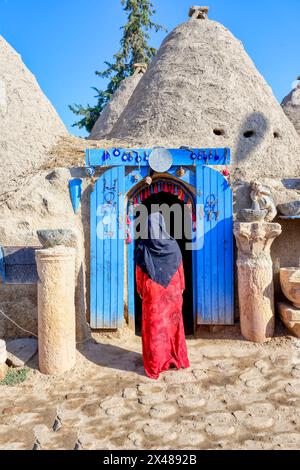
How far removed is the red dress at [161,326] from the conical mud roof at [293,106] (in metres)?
8.69

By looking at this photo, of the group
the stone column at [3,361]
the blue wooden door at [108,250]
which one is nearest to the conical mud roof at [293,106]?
the blue wooden door at [108,250]

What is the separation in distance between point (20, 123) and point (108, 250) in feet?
9.90

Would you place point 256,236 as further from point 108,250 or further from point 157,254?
point 108,250

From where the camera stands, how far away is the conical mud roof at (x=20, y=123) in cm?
561

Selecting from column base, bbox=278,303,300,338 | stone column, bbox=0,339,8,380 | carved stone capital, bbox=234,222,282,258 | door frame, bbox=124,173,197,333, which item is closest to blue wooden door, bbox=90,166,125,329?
door frame, bbox=124,173,197,333

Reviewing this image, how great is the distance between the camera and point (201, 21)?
28.6 feet

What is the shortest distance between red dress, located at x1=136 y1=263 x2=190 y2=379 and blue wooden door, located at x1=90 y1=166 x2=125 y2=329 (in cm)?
109

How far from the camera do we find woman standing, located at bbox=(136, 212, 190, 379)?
397 centimetres

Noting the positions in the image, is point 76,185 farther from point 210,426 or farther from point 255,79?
point 255,79

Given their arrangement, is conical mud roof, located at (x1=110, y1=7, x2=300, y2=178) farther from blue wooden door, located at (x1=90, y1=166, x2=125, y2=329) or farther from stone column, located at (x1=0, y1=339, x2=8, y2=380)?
stone column, located at (x1=0, y1=339, x2=8, y2=380)

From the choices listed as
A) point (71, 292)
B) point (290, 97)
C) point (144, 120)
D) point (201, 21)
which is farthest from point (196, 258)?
point (290, 97)

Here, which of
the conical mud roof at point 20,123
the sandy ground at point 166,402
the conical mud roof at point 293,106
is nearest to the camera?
the sandy ground at point 166,402

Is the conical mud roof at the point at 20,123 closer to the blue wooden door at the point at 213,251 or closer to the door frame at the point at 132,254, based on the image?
the door frame at the point at 132,254

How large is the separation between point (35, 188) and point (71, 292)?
72.1 inches
